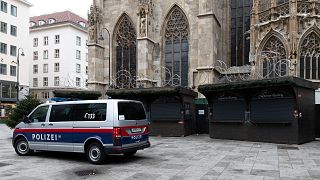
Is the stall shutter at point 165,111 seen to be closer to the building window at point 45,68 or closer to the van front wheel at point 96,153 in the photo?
the van front wheel at point 96,153

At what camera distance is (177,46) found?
96.9 ft

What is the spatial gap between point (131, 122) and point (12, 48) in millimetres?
47732

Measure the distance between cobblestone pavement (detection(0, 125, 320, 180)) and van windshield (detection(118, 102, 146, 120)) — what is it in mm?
1469

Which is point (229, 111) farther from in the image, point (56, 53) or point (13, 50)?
point (56, 53)

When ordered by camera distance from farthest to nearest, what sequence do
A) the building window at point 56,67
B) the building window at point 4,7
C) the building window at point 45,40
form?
the building window at point 45,40, the building window at point 56,67, the building window at point 4,7

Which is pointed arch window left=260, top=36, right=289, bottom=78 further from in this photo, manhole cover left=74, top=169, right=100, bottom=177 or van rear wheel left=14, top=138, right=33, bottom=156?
manhole cover left=74, top=169, right=100, bottom=177

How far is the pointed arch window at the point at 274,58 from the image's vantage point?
75.3 feet

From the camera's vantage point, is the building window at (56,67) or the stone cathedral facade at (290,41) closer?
the stone cathedral facade at (290,41)

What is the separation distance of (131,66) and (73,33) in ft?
126

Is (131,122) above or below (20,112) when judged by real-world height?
above

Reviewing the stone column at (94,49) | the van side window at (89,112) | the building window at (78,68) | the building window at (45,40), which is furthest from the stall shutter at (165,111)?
the building window at (45,40)

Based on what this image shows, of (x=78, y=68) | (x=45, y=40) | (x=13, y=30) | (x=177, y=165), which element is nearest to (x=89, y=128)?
(x=177, y=165)

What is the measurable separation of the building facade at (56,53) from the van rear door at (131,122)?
5422 centimetres

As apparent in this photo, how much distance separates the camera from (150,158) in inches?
492
